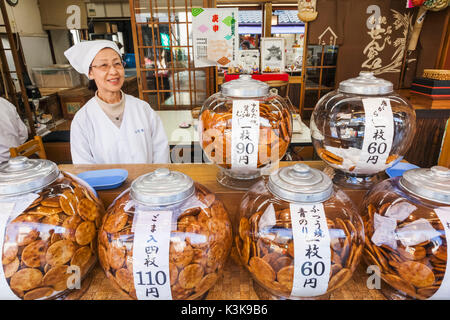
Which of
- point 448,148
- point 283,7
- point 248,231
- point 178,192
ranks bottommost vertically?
point 448,148

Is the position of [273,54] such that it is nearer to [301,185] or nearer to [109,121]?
[109,121]

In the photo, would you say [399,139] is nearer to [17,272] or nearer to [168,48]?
[17,272]

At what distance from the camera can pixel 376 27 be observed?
4137 mm

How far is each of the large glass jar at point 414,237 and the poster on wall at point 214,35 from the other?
3.98m

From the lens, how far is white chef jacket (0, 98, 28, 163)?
2740mm

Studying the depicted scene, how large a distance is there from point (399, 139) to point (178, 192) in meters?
0.60

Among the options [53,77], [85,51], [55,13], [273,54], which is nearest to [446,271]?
[85,51]

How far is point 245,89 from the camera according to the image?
2.37 feet

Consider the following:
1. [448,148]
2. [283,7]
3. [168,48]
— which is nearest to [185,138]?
[168,48]

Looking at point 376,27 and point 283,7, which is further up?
point 283,7

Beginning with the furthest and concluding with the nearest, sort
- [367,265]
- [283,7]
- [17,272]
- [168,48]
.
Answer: [283,7], [168,48], [367,265], [17,272]

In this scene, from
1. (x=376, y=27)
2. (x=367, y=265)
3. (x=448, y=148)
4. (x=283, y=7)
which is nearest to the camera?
(x=367, y=265)

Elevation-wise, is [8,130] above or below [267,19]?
below

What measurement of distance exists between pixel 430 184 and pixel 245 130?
1.32 ft
